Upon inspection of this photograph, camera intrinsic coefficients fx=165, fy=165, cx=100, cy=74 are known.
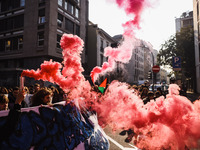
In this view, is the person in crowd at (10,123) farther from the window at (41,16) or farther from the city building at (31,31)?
the window at (41,16)

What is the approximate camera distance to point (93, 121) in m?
3.87

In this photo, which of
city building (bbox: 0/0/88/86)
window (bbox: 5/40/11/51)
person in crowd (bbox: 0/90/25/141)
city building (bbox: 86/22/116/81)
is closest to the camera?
person in crowd (bbox: 0/90/25/141)

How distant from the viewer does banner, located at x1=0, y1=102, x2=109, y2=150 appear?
2.35m

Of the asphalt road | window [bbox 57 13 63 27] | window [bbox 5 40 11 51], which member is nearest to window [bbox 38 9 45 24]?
window [bbox 57 13 63 27]

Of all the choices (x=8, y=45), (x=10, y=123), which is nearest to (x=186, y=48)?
(x=8, y=45)

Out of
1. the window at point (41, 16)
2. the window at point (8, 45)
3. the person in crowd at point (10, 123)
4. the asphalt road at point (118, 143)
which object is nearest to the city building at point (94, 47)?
the window at point (41, 16)

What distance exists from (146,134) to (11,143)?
312 centimetres

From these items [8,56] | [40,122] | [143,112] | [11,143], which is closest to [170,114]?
[143,112]

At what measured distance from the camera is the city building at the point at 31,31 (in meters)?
21.3

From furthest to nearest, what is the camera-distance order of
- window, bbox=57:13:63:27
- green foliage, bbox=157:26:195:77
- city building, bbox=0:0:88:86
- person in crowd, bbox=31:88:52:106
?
green foliage, bbox=157:26:195:77, window, bbox=57:13:63:27, city building, bbox=0:0:88:86, person in crowd, bbox=31:88:52:106

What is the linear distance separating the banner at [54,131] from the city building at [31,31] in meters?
19.0

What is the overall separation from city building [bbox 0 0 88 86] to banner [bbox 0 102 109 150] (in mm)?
18995

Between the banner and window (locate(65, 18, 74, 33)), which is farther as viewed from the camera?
window (locate(65, 18, 74, 33))

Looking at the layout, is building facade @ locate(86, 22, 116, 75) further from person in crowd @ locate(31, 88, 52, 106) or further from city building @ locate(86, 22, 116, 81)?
person in crowd @ locate(31, 88, 52, 106)
